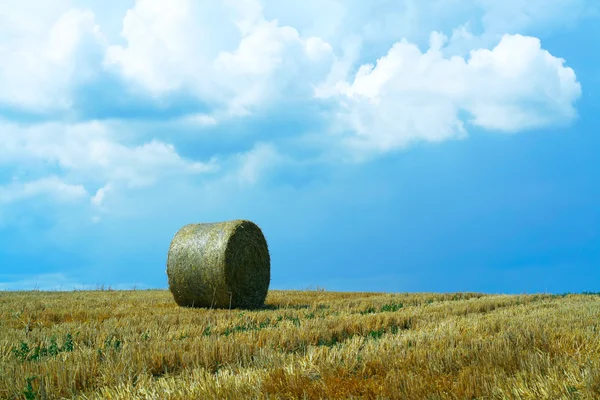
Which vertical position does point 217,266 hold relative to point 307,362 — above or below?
above

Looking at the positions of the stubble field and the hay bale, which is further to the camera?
the hay bale

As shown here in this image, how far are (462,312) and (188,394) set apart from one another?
7.85m

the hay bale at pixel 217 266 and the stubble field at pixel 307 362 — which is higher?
the hay bale at pixel 217 266

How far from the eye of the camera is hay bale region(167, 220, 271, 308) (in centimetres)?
1267

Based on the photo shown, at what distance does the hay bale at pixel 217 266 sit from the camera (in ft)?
41.6

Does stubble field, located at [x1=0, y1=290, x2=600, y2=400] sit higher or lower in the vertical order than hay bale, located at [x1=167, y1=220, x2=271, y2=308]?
lower

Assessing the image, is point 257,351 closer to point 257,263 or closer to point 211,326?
point 211,326

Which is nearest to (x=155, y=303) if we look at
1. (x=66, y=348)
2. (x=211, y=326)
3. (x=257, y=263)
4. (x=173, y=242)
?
(x=173, y=242)

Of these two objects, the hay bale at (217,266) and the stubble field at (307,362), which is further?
the hay bale at (217,266)

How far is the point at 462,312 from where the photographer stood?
10.8m

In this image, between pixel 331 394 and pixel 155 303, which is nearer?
pixel 331 394

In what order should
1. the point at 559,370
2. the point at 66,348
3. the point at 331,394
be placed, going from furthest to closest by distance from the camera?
the point at 66,348
the point at 559,370
the point at 331,394

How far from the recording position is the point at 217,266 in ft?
41.4

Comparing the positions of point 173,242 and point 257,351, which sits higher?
point 173,242
